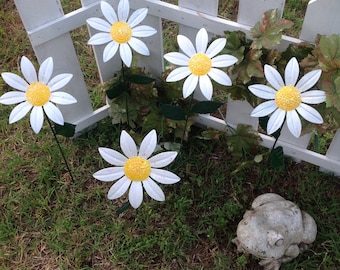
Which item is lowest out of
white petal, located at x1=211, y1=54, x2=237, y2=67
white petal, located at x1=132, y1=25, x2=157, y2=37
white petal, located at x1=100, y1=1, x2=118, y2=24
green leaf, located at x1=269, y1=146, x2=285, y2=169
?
green leaf, located at x1=269, y1=146, x2=285, y2=169

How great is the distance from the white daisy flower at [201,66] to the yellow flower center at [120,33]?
0.56ft

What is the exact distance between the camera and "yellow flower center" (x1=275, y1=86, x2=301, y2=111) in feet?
4.70

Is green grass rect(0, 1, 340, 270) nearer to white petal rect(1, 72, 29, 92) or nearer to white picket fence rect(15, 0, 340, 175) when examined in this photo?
white picket fence rect(15, 0, 340, 175)

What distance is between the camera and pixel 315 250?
1909 mm

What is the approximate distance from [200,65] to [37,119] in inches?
21.7

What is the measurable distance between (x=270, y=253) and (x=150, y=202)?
22.9 inches

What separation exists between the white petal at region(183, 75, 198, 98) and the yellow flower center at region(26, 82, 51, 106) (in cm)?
46

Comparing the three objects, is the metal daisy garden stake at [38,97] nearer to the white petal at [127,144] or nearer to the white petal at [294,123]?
the white petal at [127,144]

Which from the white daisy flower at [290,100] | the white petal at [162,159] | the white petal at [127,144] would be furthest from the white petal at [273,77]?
the white petal at [127,144]

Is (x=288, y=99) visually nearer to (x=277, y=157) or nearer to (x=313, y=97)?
(x=313, y=97)

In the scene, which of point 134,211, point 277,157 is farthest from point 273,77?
point 134,211

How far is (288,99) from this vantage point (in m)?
1.43

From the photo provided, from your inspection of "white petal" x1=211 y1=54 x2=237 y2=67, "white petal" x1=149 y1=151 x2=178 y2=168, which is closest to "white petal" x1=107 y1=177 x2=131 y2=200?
"white petal" x1=149 y1=151 x2=178 y2=168

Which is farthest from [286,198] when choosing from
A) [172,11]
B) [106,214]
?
[172,11]
